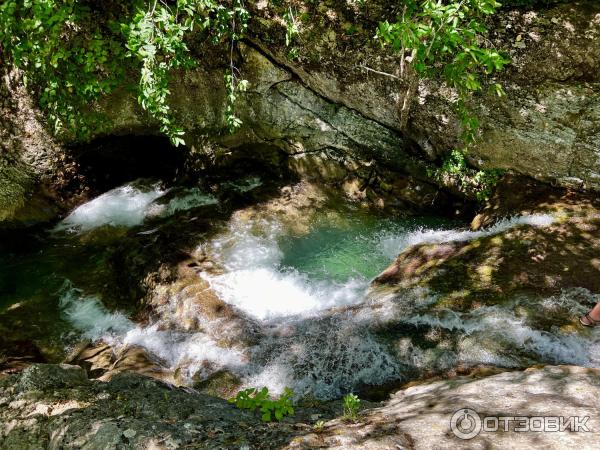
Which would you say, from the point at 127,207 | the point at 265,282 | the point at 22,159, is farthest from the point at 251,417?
the point at 22,159

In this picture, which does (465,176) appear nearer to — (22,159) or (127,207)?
(127,207)

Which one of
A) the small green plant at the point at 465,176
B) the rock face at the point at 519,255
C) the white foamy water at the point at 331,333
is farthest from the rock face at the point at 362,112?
the white foamy water at the point at 331,333

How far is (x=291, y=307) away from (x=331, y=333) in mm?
1011

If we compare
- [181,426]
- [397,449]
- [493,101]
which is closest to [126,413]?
[181,426]

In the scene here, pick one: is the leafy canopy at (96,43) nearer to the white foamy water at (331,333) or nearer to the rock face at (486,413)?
the white foamy water at (331,333)

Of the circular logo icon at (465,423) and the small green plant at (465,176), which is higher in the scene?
the small green plant at (465,176)

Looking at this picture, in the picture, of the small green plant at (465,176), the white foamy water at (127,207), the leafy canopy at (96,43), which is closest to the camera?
the leafy canopy at (96,43)

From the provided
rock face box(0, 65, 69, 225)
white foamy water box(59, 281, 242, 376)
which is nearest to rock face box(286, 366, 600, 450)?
white foamy water box(59, 281, 242, 376)

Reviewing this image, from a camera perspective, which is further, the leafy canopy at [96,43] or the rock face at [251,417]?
the leafy canopy at [96,43]

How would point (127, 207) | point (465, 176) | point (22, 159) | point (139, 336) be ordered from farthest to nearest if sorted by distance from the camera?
1. point (127, 207)
2. point (22, 159)
3. point (465, 176)
4. point (139, 336)

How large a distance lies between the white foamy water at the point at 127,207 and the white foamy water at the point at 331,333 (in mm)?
1785

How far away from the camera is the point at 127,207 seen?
8539 millimetres

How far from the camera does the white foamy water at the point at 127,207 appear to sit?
27.1 feet

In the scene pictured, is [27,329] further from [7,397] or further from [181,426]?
[181,426]
